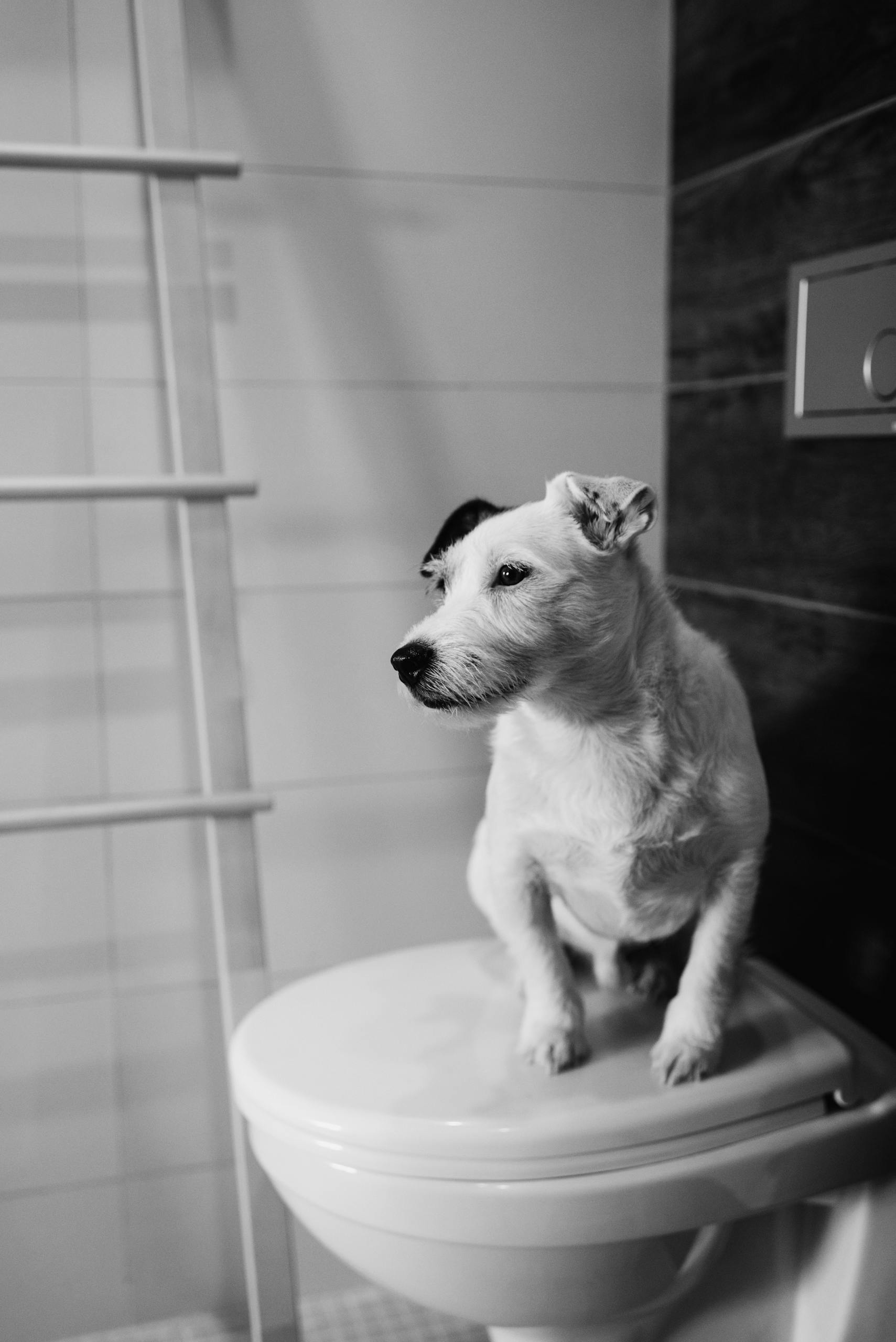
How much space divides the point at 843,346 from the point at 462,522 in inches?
16.6

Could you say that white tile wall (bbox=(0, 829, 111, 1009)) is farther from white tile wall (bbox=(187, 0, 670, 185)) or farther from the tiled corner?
white tile wall (bbox=(187, 0, 670, 185))

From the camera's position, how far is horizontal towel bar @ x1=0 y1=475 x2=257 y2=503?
3.38 feet

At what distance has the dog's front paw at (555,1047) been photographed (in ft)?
3.02

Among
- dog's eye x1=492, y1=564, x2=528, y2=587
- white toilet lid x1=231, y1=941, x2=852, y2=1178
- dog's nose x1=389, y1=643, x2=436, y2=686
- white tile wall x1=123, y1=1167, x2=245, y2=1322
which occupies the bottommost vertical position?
white tile wall x1=123, y1=1167, x2=245, y2=1322

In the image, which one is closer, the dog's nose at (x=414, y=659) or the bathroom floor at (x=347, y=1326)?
the dog's nose at (x=414, y=659)

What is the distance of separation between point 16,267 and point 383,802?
0.69 metres

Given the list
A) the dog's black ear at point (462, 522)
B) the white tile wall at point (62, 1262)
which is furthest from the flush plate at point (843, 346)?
the white tile wall at point (62, 1262)

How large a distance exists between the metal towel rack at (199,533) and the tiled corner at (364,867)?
0.20 metres

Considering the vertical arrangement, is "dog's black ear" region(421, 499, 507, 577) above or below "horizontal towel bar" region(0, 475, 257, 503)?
below

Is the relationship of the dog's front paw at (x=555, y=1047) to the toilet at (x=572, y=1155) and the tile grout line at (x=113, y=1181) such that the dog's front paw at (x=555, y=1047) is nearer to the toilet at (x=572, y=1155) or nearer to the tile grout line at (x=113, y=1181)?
the toilet at (x=572, y=1155)

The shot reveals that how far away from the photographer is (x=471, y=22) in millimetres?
1253

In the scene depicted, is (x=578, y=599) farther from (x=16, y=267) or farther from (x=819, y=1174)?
(x=16, y=267)

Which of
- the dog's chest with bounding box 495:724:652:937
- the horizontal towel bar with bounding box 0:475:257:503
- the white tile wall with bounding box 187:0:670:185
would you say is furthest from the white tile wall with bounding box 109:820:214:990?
the white tile wall with bounding box 187:0:670:185

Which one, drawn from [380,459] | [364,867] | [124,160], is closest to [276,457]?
[380,459]
